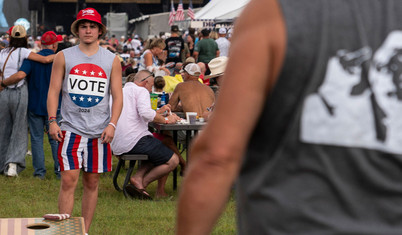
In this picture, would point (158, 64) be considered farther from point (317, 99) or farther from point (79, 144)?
point (317, 99)

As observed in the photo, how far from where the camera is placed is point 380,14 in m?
1.64

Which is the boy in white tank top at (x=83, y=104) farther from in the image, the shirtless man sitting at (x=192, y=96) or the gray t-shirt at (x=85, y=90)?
the shirtless man sitting at (x=192, y=96)

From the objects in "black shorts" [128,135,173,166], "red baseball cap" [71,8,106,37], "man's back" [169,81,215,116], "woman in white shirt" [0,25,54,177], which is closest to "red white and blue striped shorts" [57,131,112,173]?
"red baseball cap" [71,8,106,37]

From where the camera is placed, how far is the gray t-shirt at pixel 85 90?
18.5 ft

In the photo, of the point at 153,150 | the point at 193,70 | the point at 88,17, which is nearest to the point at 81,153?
the point at 88,17

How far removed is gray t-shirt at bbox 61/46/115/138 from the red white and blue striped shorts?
0.19ft

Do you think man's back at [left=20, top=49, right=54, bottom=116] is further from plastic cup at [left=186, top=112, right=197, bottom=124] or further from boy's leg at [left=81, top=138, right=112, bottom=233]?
boy's leg at [left=81, top=138, right=112, bottom=233]

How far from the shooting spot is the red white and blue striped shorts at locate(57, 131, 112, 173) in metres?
5.73

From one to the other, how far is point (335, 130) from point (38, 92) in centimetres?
803

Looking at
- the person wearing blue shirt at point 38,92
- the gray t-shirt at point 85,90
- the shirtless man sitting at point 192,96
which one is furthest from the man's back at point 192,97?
the gray t-shirt at point 85,90

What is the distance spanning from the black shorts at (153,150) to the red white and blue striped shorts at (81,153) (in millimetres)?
2487

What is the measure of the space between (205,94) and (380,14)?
26.2 ft

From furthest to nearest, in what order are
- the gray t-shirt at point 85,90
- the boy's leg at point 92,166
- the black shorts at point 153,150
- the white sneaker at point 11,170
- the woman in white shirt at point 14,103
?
the white sneaker at point 11,170 → the woman in white shirt at point 14,103 → the black shorts at point 153,150 → the boy's leg at point 92,166 → the gray t-shirt at point 85,90

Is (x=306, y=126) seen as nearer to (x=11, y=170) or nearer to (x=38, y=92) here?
(x=38, y=92)
